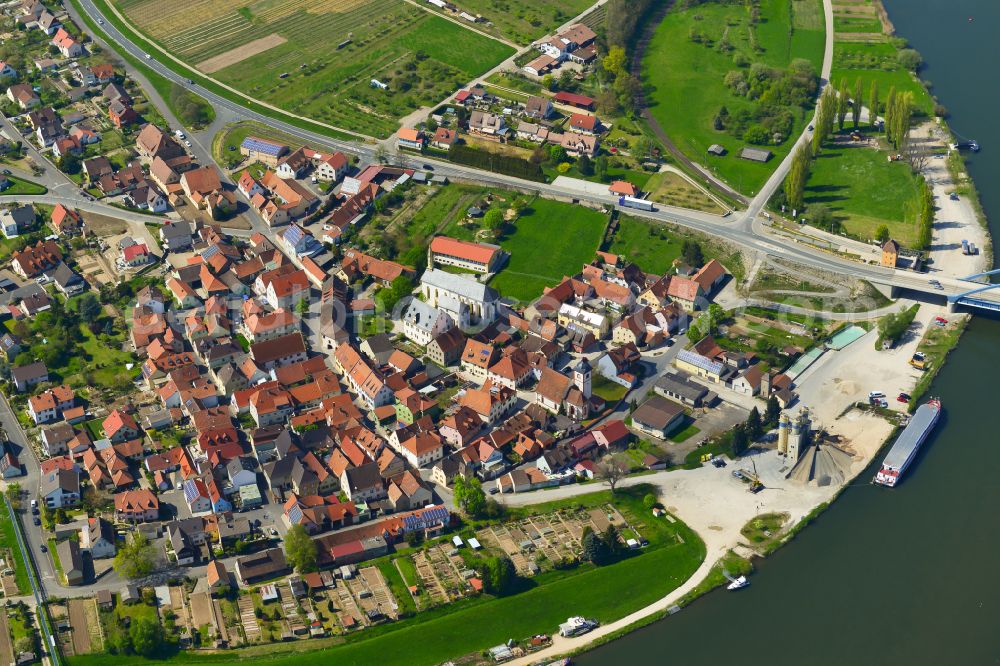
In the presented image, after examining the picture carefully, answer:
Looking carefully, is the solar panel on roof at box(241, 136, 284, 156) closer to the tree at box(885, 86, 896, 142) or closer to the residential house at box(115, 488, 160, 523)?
the residential house at box(115, 488, 160, 523)

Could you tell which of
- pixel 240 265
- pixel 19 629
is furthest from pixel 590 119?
pixel 19 629

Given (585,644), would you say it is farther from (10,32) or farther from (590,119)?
(10,32)

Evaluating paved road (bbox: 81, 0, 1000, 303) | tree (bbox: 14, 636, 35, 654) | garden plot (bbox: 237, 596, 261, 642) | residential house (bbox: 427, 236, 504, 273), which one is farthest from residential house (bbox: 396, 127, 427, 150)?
tree (bbox: 14, 636, 35, 654)

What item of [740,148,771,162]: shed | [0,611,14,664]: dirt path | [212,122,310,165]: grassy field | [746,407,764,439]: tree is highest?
[740,148,771,162]: shed

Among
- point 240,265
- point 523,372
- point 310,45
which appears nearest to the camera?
point 523,372

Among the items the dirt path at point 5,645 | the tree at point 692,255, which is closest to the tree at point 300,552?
the dirt path at point 5,645

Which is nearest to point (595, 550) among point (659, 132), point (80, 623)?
point (80, 623)
